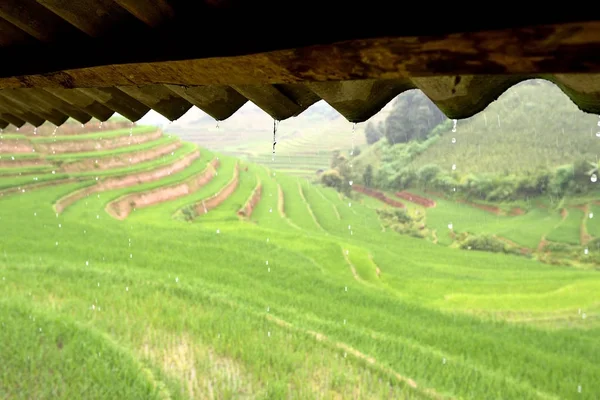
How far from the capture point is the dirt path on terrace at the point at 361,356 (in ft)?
12.0

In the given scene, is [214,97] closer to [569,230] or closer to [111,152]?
[111,152]

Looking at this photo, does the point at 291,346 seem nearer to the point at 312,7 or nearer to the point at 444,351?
the point at 444,351

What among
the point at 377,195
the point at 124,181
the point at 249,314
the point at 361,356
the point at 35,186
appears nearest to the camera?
the point at 361,356

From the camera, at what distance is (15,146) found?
1412 cm

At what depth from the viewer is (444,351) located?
5145 millimetres

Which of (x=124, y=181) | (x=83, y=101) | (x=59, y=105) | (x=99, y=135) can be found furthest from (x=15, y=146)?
(x=83, y=101)

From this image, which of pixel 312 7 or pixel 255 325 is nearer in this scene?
pixel 312 7

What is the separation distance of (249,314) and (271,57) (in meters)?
4.40

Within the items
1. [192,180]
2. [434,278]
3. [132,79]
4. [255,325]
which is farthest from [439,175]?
[132,79]

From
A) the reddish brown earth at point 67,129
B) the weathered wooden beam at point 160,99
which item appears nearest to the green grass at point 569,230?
the reddish brown earth at point 67,129

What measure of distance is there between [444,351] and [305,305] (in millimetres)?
1919

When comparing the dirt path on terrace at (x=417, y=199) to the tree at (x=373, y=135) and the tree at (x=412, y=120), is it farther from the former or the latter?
the tree at (x=373, y=135)

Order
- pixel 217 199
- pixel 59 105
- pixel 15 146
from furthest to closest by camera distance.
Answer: pixel 217 199 → pixel 15 146 → pixel 59 105

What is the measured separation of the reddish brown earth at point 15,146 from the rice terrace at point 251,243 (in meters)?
0.08
